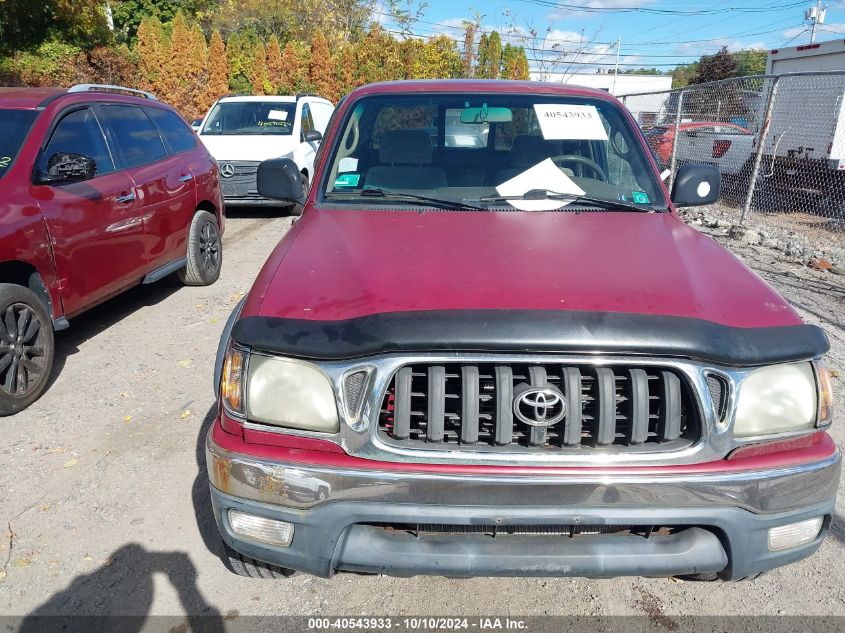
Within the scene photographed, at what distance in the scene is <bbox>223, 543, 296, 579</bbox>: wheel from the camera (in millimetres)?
2166

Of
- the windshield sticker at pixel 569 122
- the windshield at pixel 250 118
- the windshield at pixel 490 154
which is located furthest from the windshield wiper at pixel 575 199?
the windshield at pixel 250 118

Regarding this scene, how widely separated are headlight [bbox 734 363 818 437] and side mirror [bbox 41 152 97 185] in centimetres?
414

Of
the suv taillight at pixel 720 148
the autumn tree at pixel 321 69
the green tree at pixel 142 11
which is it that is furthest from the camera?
the green tree at pixel 142 11

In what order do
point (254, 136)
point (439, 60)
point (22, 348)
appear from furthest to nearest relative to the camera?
point (439, 60) < point (254, 136) < point (22, 348)

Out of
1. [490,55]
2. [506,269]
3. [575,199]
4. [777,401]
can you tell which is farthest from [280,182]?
[490,55]

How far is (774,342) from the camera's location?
187 centimetres

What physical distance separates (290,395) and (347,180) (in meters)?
1.57

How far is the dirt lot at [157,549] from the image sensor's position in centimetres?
240

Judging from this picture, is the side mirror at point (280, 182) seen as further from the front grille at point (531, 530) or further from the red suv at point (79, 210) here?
the front grille at point (531, 530)

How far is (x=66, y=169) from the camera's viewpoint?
4.13 meters

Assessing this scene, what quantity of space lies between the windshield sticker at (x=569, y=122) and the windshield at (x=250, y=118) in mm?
7912

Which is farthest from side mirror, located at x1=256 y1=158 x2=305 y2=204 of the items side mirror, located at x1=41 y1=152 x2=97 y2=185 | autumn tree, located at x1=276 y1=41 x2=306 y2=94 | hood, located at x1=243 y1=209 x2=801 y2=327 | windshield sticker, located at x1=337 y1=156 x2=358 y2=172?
autumn tree, located at x1=276 y1=41 x2=306 y2=94

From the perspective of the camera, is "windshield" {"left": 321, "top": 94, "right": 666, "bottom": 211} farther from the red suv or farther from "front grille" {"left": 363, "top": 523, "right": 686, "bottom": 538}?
the red suv

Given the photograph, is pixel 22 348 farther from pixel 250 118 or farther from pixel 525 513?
pixel 250 118
